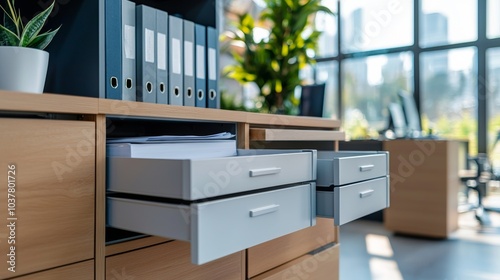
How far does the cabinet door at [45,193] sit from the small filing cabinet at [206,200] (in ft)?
0.21

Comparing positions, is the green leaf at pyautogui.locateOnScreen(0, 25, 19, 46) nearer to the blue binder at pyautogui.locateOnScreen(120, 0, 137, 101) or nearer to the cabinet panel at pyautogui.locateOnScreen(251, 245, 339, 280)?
the blue binder at pyautogui.locateOnScreen(120, 0, 137, 101)

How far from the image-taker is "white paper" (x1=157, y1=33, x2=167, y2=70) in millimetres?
1070

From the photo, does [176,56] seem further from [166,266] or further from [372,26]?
[372,26]

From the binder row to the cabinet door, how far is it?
0.70ft

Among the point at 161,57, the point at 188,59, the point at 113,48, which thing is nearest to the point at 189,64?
the point at 188,59

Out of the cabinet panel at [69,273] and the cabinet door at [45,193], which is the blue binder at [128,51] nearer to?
the cabinet door at [45,193]

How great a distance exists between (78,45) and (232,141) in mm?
449

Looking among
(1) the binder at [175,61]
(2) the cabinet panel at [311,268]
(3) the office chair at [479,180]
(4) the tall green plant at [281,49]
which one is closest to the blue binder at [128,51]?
(1) the binder at [175,61]

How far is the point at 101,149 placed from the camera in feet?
2.68

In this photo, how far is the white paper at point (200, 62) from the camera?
3.98ft

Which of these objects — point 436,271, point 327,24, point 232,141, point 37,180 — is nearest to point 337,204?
point 232,141

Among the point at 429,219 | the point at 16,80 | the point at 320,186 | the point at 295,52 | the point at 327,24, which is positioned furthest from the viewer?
the point at 327,24

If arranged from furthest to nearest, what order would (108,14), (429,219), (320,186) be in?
(429,219)
(320,186)
(108,14)

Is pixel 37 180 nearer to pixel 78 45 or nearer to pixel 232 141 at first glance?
pixel 78 45
